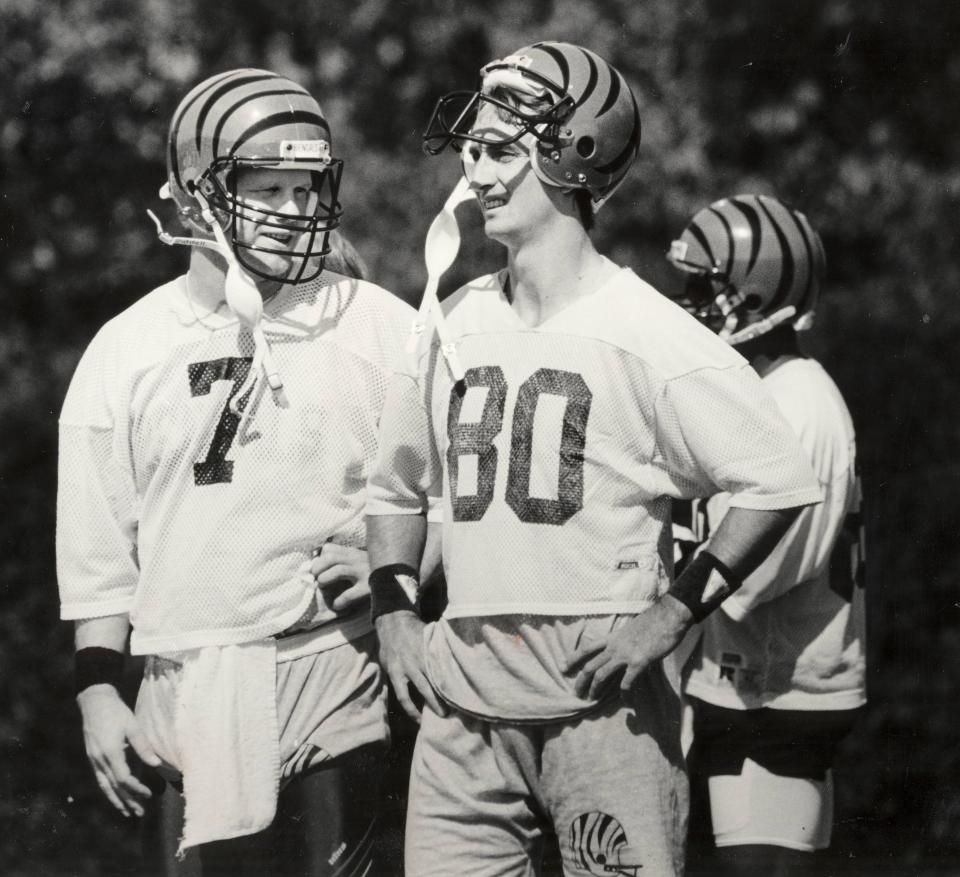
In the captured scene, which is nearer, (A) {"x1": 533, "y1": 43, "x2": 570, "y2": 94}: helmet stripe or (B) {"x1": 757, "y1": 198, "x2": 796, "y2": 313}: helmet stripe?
(A) {"x1": 533, "y1": 43, "x2": 570, "y2": 94}: helmet stripe

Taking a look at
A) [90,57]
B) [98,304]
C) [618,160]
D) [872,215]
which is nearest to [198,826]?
[618,160]

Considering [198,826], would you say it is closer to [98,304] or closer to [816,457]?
[816,457]

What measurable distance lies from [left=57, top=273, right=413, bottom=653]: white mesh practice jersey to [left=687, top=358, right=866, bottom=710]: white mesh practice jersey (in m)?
1.21

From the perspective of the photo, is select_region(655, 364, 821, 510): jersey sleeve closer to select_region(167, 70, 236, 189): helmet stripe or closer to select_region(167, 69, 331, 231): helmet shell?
select_region(167, 69, 331, 231): helmet shell

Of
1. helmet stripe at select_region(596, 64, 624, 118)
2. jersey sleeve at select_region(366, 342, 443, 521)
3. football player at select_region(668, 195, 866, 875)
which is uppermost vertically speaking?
helmet stripe at select_region(596, 64, 624, 118)

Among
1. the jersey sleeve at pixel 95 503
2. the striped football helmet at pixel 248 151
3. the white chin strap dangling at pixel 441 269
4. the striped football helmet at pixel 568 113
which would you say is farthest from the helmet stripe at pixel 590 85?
the jersey sleeve at pixel 95 503

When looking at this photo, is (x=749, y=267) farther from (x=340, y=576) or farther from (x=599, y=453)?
(x=340, y=576)

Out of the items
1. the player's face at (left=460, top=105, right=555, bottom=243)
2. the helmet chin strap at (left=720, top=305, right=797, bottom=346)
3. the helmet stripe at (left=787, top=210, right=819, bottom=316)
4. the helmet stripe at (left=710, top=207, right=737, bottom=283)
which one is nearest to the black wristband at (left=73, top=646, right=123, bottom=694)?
the player's face at (left=460, top=105, right=555, bottom=243)

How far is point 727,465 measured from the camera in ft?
9.62

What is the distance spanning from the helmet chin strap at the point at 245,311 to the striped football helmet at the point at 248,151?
3 centimetres

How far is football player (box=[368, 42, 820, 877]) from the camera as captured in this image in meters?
2.93

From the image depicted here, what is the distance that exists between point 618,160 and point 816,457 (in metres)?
1.23

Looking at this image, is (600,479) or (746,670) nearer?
(600,479)

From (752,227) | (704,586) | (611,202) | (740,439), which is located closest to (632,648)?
(704,586)
